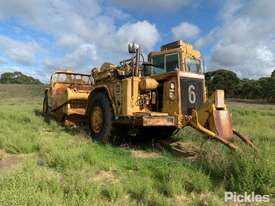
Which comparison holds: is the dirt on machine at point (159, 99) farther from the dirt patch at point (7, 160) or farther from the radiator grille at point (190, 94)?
the dirt patch at point (7, 160)

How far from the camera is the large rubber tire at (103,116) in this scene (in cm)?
898

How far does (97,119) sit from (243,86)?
61946 mm

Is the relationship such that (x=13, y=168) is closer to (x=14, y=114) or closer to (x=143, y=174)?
(x=143, y=174)

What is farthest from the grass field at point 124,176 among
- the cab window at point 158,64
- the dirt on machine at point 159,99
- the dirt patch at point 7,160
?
the cab window at point 158,64

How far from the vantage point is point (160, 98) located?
28.4 ft

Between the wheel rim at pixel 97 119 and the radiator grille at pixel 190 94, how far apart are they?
2370 mm

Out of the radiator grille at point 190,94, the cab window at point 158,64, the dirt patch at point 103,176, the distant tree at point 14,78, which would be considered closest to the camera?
the dirt patch at point 103,176

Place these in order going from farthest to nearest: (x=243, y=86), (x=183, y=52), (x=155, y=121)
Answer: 1. (x=243, y=86)
2. (x=183, y=52)
3. (x=155, y=121)

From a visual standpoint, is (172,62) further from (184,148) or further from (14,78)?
(14,78)

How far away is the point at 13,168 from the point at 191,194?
3.07m

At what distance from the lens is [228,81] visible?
6731 centimetres

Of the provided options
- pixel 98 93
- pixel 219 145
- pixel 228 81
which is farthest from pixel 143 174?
pixel 228 81

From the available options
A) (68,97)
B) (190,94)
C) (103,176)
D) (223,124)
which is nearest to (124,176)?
(103,176)

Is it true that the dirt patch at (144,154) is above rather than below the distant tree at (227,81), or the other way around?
below
